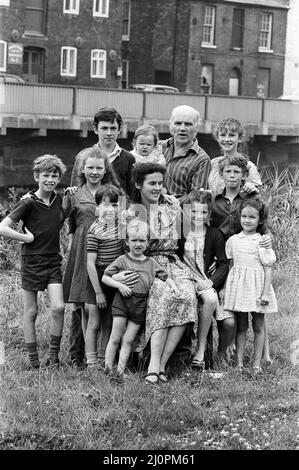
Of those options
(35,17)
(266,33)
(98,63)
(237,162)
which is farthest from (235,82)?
(237,162)

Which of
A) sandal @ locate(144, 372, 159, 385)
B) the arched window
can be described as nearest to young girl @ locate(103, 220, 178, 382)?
sandal @ locate(144, 372, 159, 385)

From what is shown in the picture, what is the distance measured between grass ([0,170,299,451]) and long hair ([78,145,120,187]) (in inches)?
51.7

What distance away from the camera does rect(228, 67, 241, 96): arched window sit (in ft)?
160

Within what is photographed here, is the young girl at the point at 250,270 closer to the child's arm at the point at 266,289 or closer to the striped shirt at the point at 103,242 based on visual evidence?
the child's arm at the point at 266,289

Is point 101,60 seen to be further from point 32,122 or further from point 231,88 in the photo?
point 32,122

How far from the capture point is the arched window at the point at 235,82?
1914 inches

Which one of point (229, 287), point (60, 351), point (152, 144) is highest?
point (152, 144)

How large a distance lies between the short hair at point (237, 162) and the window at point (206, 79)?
4117cm

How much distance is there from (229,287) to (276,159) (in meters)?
29.4

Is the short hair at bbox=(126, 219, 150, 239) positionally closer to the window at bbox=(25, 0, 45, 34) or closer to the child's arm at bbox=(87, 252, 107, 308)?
the child's arm at bbox=(87, 252, 107, 308)

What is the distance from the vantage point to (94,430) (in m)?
5.20

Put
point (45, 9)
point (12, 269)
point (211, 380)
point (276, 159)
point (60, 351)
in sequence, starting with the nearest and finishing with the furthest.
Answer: point (211, 380), point (60, 351), point (12, 269), point (276, 159), point (45, 9)

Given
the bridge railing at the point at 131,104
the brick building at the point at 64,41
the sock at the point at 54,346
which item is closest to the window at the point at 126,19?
the brick building at the point at 64,41
